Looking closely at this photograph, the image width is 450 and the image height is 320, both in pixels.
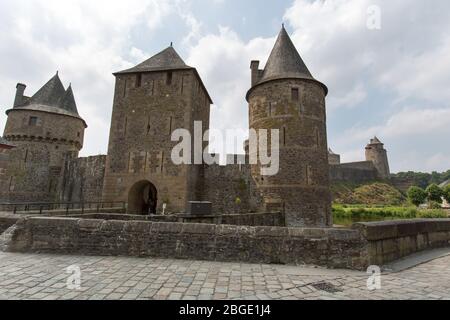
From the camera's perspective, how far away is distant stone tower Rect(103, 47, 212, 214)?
1488cm

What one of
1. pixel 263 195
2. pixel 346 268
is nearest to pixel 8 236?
pixel 346 268

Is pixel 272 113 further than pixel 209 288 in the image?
Yes

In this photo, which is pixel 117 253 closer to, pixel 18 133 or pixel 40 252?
pixel 40 252

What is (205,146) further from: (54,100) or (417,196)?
(417,196)

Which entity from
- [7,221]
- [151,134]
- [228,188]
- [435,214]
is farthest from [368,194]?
[7,221]

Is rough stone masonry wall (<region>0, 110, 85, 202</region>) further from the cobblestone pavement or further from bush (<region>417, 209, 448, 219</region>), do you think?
bush (<region>417, 209, 448, 219</region>)

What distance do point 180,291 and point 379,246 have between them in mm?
4071

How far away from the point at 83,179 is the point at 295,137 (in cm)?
1621

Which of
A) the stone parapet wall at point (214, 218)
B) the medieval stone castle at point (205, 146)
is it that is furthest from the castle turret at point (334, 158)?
the stone parapet wall at point (214, 218)

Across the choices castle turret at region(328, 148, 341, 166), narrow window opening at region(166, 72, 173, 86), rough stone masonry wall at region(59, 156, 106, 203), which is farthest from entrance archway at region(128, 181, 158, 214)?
castle turret at region(328, 148, 341, 166)

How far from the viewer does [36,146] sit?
21531mm

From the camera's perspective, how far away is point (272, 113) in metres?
14.8

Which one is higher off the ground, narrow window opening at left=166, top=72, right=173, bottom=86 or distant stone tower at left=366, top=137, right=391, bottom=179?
distant stone tower at left=366, top=137, right=391, bottom=179

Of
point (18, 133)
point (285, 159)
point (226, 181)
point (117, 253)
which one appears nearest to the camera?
point (117, 253)
